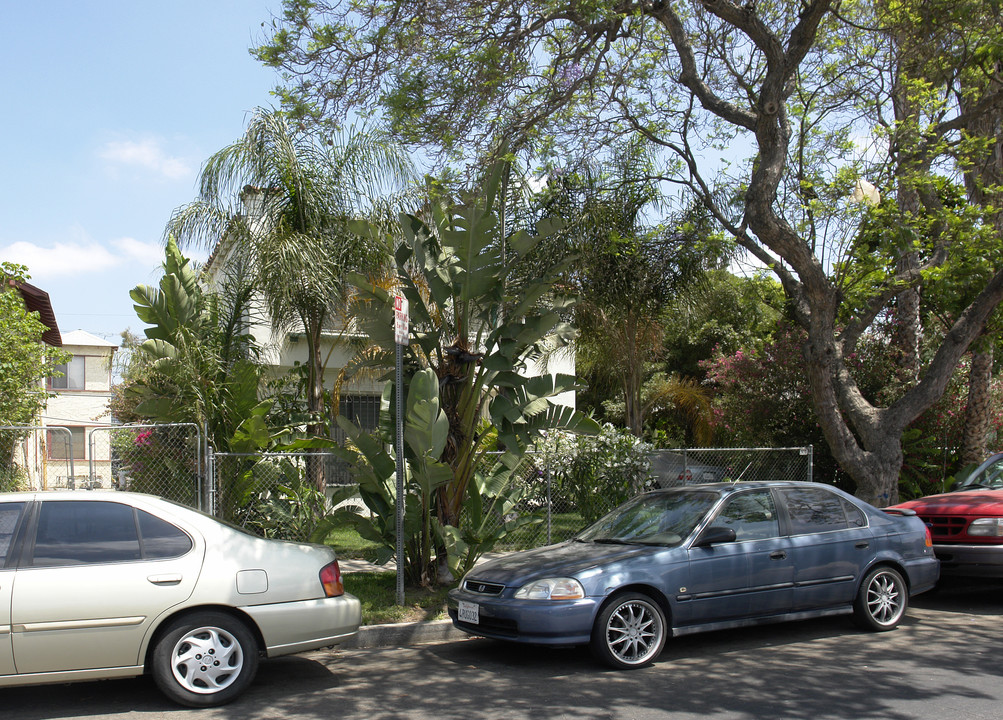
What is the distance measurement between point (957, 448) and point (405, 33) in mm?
12050

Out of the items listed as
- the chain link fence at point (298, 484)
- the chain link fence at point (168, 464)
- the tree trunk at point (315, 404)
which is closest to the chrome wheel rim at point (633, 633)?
the chain link fence at point (298, 484)

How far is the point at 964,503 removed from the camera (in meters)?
9.39

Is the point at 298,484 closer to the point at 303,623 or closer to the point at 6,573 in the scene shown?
the point at 303,623

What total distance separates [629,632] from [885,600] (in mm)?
2922

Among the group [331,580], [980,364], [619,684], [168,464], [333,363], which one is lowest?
[619,684]

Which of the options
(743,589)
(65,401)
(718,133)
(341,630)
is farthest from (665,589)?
(65,401)

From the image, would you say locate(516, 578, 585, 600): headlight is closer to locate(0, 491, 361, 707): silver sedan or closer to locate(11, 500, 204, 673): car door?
locate(0, 491, 361, 707): silver sedan

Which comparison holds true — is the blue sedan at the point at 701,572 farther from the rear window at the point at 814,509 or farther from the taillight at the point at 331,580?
the taillight at the point at 331,580

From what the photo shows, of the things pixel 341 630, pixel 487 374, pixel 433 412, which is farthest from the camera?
pixel 487 374

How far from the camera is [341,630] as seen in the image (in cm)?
614

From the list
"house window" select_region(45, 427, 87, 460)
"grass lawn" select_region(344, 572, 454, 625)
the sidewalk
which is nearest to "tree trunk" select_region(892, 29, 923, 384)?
"grass lawn" select_region(344, 572, 454, 625)

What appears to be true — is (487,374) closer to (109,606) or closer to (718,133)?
(109,606)

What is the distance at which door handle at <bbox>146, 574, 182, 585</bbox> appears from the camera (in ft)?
18.5

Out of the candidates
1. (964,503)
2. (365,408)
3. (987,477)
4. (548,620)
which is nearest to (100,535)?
(548,620)
